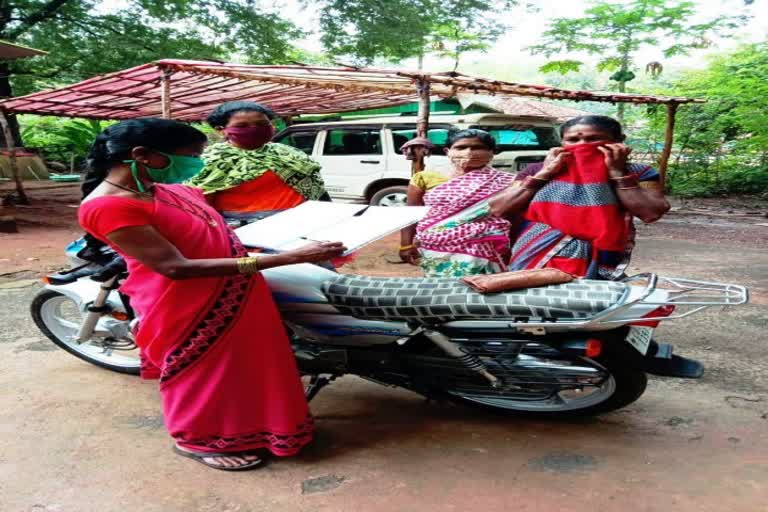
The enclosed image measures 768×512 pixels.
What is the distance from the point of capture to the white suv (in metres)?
8.20

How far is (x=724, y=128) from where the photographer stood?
12750mm

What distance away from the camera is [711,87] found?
41.0ft

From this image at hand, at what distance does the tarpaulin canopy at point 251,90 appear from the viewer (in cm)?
527

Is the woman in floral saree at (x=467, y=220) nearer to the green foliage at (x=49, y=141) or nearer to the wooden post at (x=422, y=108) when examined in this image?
the wooden post at (x=422, y=108)

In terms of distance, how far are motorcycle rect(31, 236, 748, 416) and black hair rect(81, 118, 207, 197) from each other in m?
0.72

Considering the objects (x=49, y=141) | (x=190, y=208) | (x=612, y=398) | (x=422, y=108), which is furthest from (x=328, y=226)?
(x=49, y=141)

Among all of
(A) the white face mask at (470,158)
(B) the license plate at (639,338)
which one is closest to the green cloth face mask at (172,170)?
(A) the white face mask at (470,158)

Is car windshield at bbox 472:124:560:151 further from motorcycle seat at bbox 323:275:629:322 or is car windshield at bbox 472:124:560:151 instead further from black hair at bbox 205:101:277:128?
motorcycle seat at bbox 323:275:629:322

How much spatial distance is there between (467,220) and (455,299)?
52cm

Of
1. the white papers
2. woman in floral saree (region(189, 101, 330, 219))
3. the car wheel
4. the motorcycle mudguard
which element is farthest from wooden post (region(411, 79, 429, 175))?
the car wheel

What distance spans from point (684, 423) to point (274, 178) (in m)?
2.18

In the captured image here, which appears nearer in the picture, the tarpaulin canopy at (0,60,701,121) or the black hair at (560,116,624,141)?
the black hair at (560,116,624,141)

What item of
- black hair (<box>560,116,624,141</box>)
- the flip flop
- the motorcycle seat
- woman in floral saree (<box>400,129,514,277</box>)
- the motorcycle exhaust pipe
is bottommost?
the flip flop

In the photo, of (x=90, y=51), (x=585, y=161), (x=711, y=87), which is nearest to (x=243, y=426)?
(x=585, y=161)
